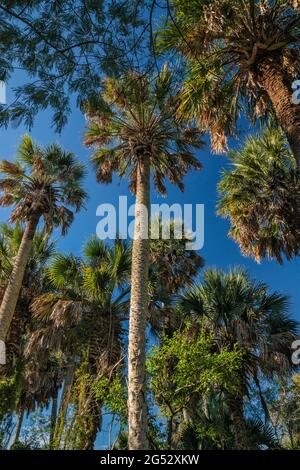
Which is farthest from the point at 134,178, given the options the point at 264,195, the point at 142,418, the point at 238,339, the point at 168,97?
the point at 142,418

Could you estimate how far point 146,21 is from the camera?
487cm

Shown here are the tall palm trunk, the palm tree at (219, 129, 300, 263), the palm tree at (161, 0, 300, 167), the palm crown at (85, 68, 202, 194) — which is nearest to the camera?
the palm tree at (161, 0, 300, 167)

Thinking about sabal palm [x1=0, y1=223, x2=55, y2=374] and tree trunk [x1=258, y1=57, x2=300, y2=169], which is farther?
sabal palm [x1=0, y1=223, x2=55, y2=374]

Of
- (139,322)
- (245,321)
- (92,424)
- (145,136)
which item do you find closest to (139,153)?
(145,136)

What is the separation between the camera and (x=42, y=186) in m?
12.2

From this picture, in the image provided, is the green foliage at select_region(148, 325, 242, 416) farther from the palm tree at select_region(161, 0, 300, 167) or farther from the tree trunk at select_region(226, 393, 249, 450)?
the palm tree at select_region(161, 0, 300, 167)

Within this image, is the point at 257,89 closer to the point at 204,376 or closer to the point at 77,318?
the point at 204,376

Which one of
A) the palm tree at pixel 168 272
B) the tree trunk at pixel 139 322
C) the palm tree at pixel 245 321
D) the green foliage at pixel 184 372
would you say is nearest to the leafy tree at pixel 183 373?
the green foliage at pixel 184 372

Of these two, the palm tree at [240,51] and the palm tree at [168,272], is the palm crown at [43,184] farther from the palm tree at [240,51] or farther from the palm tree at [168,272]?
the palm tree at [240,51]

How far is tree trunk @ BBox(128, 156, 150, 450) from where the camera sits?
575 centimetres

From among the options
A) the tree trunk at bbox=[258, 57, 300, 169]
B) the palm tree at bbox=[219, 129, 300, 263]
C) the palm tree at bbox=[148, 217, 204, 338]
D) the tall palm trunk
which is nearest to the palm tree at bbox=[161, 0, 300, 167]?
the tree trunk at bbox=[258, 57, 300, 169]

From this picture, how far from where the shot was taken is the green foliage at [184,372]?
745 centimetres

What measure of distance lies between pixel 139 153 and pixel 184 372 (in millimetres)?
4820

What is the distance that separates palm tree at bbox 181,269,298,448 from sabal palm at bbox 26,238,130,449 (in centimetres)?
212
